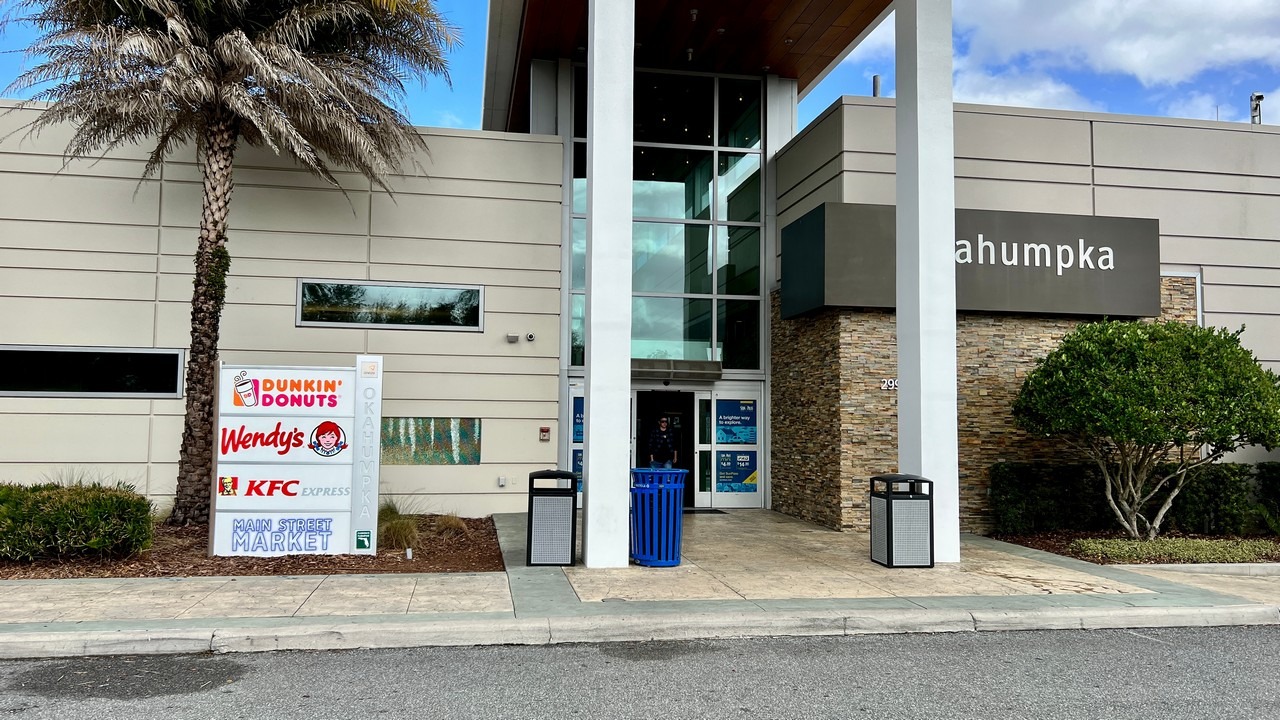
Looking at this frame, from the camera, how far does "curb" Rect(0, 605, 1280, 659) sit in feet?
21.2

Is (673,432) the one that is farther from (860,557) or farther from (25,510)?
(25,510)

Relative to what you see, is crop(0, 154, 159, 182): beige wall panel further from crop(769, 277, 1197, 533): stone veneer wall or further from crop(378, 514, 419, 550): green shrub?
crop(769, 277, 1197, 533): stone veneer wall

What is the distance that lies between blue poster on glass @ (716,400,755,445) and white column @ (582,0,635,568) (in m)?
6.25

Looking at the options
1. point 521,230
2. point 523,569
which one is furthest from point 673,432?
point 523,569

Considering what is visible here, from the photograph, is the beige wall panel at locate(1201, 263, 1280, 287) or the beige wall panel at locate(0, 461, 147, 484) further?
the beige wall panel at locate(1201, 263, 1280, 287)

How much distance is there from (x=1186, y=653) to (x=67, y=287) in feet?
48.4

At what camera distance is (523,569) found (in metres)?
9.48

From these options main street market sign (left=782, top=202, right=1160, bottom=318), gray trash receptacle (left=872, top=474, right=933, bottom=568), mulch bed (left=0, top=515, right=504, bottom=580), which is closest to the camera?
mulch bed (left=0, top=515, right=504, bottom=580)

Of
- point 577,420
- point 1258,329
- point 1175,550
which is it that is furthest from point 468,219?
point 1258,329

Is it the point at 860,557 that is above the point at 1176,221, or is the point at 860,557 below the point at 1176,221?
below

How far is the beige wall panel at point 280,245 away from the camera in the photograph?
13.7 m

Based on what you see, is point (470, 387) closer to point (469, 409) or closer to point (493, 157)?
point (469, 409)

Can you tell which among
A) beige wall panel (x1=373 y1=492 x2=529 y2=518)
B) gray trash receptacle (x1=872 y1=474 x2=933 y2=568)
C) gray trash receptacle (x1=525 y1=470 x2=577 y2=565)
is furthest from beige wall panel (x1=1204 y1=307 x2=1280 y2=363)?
beige wall panel (x1=373 y1=492 x2=529 y2=518)

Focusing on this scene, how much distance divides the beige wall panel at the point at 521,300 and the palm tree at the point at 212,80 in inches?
119
